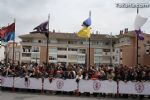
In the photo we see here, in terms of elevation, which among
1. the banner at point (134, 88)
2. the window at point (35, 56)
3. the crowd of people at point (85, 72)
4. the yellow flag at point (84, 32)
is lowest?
the banner at point (134, 88)

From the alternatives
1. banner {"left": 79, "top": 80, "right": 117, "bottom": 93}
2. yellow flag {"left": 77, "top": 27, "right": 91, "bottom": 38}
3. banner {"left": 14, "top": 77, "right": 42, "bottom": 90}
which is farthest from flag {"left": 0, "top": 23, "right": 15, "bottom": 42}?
banner {"left": 79, "top": 80, "right": 117, "bottom": 93}

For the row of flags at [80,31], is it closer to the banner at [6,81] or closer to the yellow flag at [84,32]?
the yellow flag at [84,32]

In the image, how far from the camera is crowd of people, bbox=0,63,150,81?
77.6 ft

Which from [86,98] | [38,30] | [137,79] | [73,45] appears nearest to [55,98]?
[86,98]

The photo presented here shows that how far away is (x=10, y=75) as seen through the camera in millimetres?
26812

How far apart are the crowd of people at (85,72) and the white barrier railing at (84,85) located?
1.08 ft

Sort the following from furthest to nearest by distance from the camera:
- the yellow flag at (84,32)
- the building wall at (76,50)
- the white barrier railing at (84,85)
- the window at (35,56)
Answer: the window at (35,56) → the building wall at (76,50) → the yellow flag at (84,32) → the white barrier railing at (84,85)

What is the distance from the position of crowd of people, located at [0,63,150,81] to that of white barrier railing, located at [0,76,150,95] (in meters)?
0.33

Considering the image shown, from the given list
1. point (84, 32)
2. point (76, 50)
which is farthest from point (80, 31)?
point (76, 50)

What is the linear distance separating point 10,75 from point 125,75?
8134 millimetres

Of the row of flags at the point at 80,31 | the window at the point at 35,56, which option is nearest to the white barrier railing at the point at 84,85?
the row of flags at the point at 80,31

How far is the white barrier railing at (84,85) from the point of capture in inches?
929

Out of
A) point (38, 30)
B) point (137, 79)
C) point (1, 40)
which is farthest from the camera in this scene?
point (1, 40)

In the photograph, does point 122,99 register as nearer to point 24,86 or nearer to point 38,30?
point 24,86
